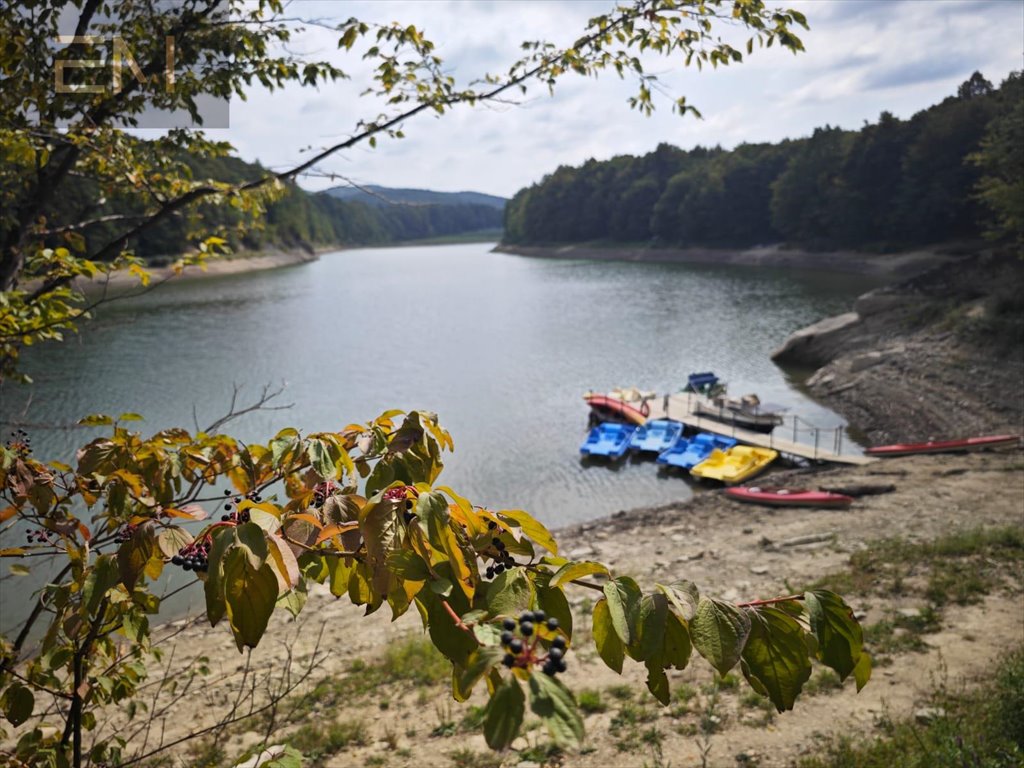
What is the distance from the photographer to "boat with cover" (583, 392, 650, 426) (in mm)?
24250

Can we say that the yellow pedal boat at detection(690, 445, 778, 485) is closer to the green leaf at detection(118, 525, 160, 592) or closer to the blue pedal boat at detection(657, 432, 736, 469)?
the blue pedal boat at detection(657, 432, 736, 469)

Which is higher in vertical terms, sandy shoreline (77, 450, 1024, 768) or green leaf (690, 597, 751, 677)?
green leaf (690, 597, 751, 677)

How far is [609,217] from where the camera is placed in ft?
364

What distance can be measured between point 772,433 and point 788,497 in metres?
6.87

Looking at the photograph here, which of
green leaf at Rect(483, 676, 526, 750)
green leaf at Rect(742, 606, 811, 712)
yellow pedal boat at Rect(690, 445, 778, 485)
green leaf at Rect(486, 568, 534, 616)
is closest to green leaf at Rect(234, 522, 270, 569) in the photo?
green leaf at Rect(486, 568, 534, 616)

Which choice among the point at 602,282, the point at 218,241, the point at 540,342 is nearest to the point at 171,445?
the point at 218,241

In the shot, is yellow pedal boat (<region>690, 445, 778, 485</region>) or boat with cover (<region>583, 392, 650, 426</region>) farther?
boat with cover (<region>583, 392, 650, 426</region>)

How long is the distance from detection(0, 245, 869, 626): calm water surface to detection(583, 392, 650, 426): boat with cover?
0.69 m

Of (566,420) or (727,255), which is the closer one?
(566,420)

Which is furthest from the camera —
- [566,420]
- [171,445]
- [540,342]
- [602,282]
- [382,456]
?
[602,282]

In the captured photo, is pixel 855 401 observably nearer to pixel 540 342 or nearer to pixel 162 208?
pixel 540 342

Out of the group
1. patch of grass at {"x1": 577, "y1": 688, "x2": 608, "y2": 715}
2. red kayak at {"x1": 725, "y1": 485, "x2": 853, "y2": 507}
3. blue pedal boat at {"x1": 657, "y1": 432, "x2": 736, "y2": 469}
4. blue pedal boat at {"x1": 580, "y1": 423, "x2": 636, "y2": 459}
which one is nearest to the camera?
patch of grass at {"x1": 577, "y1": 688, "x2": 608, "y2": 715}

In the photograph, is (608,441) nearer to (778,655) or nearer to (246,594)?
(778,655)

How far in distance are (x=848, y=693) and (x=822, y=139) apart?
274 ft
